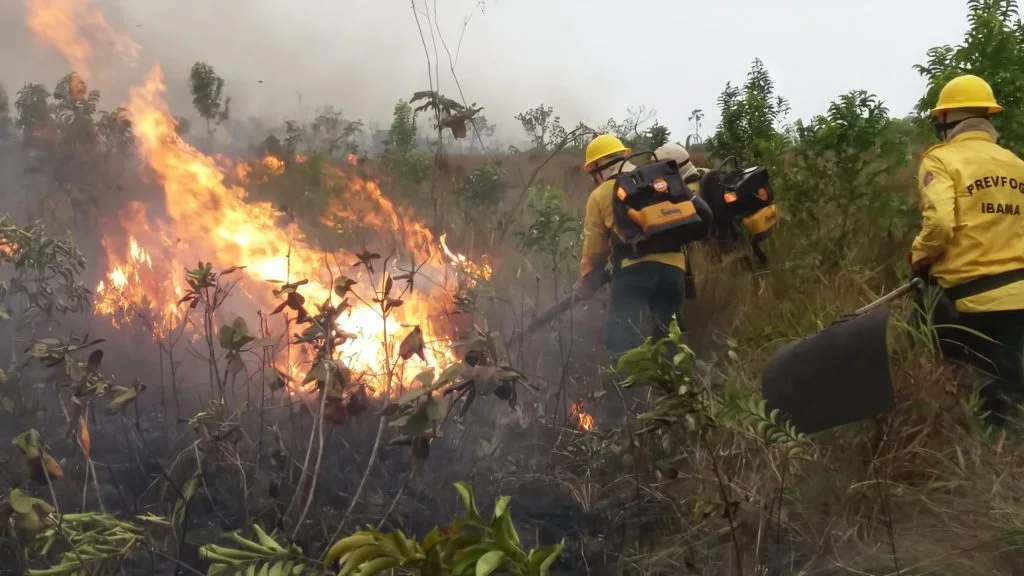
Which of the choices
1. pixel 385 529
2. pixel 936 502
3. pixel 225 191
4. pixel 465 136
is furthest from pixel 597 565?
pixel 225 191

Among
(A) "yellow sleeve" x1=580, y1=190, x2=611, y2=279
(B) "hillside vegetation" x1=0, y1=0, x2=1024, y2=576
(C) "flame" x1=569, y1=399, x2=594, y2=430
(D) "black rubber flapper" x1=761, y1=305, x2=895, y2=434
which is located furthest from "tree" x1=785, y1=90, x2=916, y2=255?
(D) "black rubber flapper" x1=761, y1=305, x2=895, y2=434

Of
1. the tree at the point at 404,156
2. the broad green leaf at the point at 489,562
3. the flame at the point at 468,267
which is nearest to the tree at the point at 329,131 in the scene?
the tree at the point at 404,156

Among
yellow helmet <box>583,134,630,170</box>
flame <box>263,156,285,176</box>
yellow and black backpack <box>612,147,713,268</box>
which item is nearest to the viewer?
yellow and black backpack <box>612,147,713,268</box>

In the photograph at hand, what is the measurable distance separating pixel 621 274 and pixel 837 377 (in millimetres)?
2089

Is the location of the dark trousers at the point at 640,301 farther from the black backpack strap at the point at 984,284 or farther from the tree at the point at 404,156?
the tree at the point at 404,156

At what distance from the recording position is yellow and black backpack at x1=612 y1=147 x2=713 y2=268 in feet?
13.4

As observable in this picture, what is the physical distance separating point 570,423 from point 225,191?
8.90 feet

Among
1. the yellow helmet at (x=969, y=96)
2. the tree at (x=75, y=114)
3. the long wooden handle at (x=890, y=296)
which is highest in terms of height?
the tree at (x=75, y=114)

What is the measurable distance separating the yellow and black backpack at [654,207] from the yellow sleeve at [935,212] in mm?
1180

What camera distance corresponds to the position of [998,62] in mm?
4281

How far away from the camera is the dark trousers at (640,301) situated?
4.39m

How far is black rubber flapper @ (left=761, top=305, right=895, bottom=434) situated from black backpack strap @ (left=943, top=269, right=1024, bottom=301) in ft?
3.58

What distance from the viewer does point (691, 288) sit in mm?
5121

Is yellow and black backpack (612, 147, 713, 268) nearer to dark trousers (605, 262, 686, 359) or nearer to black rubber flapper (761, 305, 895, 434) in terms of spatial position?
Result: dark trousers (605, 262, 686, 359)
